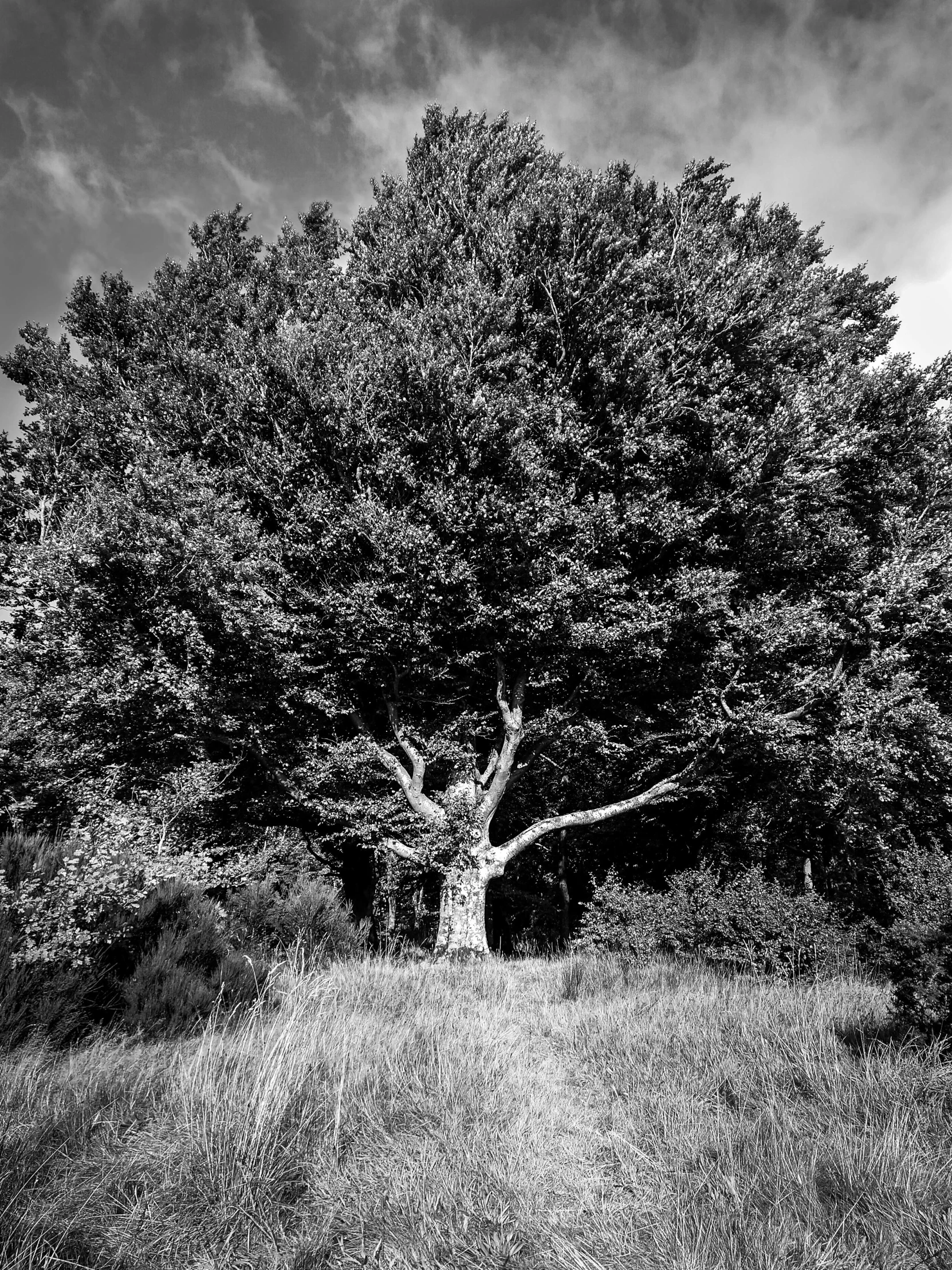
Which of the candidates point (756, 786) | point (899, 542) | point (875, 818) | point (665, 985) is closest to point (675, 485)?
point (899, 542)

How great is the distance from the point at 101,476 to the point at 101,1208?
16.3 metres

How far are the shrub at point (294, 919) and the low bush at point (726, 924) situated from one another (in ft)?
14.4

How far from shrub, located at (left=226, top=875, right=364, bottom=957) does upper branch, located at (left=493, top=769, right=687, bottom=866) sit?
4224 millimetres


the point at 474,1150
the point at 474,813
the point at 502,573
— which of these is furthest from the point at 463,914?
the point at 474,1150

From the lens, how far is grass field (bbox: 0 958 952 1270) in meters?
2.67

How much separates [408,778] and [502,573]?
4.86 m

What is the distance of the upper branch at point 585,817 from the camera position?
1408cm

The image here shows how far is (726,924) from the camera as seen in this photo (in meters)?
9.34

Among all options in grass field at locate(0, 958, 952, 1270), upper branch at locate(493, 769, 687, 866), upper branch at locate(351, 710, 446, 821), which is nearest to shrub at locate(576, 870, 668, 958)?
upper branch at locate(493, 769, 687, 866)

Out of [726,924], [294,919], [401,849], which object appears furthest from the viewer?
[401,849]

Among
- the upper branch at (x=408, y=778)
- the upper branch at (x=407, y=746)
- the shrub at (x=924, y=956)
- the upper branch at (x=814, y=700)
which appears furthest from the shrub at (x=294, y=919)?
the upper branch at (x=814, y=700)

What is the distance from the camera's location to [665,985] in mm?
7977

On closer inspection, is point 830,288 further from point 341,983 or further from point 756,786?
point 341,983

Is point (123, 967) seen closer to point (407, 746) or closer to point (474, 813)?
point (474, 813)
